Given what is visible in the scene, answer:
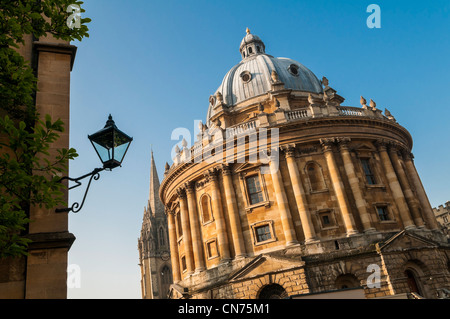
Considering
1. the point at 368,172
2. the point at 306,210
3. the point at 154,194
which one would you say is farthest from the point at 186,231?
the point at 154,194

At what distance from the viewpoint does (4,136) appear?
8242 mm

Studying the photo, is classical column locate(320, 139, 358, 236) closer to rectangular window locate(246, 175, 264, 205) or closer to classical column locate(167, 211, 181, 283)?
rectangular window locate(246, 175, 264, 205)

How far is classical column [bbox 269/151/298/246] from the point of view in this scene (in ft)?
86.5

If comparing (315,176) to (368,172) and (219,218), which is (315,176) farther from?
(219,218)

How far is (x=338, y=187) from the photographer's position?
27328mm

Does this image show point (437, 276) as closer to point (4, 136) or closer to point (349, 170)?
point (349, 170)

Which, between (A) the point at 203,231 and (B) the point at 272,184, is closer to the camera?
(B) the point at 272,184

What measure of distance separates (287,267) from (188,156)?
1295cm

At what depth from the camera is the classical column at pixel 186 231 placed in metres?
31.2

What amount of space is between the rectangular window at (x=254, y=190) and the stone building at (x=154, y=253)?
166 ft

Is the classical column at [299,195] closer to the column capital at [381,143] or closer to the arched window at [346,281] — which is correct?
the arched window at [346,281]

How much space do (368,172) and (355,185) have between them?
274 cm

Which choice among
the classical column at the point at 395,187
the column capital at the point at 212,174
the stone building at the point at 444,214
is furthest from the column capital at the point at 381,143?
the stone building at the point at 444,214
